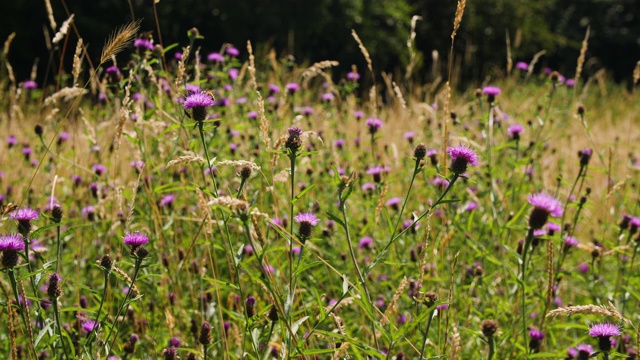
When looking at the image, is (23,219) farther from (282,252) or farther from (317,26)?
(317,26)

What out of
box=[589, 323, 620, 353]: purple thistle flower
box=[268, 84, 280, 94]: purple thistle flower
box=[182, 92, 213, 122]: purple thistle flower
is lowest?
box=[268, 84, 280, 94]: purple thistle flower

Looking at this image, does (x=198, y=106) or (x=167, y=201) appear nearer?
(x=198, y=106)

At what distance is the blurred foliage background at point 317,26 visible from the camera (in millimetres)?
13039

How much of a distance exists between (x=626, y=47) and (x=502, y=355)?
20332mm

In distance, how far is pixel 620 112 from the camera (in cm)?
1046

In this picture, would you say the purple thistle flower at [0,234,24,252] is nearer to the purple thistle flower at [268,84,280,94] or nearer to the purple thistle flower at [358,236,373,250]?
the purple thistle flower at [358,236,373,250]

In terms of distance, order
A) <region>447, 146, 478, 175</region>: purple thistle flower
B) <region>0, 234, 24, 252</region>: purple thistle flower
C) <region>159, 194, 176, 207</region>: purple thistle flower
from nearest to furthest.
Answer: <region>0, 234, 24, 252</region>: purple thistle flower, <region>447, 146, 478, 175</region>: purple thistle flower, <region>159, 194, 176, 207</region>: purple thistle flower

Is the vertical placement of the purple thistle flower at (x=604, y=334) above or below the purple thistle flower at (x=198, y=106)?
below

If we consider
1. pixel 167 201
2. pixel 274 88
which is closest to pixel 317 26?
pixel 274 88

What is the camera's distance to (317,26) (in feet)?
45.8

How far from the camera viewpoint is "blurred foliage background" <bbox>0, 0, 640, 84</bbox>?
1304 centimetres

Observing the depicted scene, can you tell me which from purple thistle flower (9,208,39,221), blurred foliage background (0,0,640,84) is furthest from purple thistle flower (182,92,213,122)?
blurred foliage background (0,0,640,84)

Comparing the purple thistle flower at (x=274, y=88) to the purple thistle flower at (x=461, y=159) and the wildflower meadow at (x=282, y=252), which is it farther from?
the purple thistle flower at (x=461, y=159)

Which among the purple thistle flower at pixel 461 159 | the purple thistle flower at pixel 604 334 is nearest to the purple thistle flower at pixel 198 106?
the purple thistle flower at pixel 461 159
